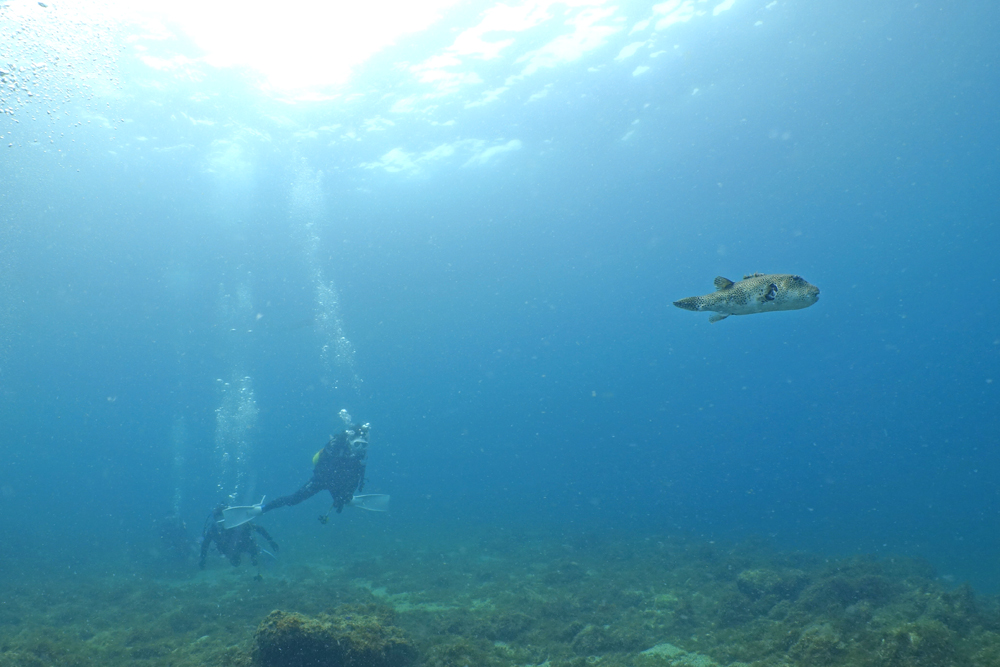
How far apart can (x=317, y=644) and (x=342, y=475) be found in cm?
727

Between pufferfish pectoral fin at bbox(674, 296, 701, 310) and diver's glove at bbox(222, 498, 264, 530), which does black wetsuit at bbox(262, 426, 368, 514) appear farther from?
pufferfish pectoral fin at bbox(674, 296, 701, 310)

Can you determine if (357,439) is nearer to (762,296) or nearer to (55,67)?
(762,296)

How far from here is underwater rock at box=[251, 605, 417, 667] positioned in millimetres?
5781

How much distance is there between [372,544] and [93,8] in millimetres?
23806

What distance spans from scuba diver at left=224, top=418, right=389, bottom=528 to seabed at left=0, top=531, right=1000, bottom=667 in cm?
212

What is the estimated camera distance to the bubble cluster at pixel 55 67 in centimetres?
1717

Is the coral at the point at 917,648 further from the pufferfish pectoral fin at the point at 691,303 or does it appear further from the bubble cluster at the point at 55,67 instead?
the bubble cluster at the point at 55,67

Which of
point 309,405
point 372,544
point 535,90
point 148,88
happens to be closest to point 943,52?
point 535,90

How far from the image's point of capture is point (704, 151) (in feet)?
131

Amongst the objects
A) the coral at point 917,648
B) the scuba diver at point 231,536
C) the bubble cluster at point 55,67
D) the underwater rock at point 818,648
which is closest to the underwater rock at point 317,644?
the underwater rock at point 818,648

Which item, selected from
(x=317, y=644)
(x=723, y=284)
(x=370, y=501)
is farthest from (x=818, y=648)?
(x=370, y=501)

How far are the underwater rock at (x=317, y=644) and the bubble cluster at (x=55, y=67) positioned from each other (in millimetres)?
20914

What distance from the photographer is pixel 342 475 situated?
12.8 metres

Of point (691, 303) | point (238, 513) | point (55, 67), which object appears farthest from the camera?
point (55, 67)
